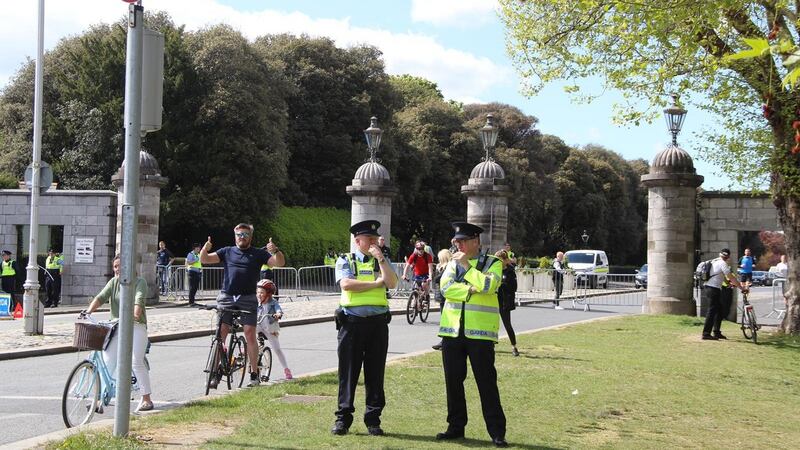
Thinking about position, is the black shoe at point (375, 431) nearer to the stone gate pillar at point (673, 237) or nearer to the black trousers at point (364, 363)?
the black trousers at point (364, 363)

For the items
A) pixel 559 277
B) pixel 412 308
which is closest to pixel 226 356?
pixel 412 308

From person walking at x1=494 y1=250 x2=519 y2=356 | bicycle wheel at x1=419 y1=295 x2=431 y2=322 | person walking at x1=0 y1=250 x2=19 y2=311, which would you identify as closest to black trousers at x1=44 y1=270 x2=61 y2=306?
person walking at x1=0 y1=250 x2=19 y2=311

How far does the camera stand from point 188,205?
131ft

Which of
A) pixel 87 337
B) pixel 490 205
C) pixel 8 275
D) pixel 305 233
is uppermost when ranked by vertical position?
pixel 490 205

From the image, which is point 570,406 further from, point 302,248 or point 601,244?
point 601,244

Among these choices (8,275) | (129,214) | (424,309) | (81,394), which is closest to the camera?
(129,214)

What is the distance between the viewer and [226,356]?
35.9ft

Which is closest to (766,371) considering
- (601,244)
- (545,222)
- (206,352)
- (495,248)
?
(206,352)

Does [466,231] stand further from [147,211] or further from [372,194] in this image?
[372,194]

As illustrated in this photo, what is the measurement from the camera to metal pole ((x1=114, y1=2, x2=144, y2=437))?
7.61 meters

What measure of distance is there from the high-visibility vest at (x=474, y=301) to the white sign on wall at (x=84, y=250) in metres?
21.5

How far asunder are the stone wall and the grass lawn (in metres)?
15.6

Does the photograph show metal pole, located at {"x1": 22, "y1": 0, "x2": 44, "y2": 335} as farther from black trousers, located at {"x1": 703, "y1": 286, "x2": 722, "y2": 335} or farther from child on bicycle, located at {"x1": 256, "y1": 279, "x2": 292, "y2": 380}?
black trousers, located at {"x1": 703, "y1": 286, "x2": 722, "y2": 335}

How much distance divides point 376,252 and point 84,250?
21170mm
